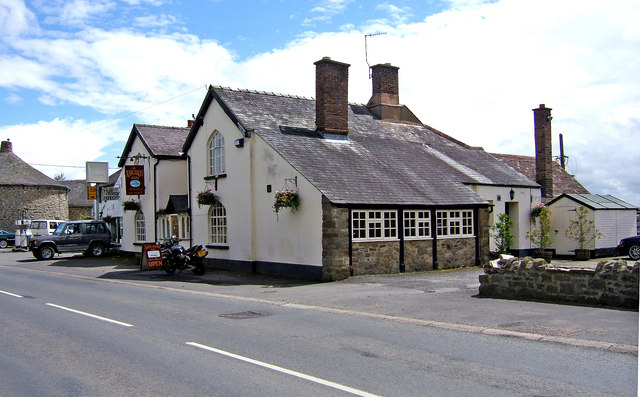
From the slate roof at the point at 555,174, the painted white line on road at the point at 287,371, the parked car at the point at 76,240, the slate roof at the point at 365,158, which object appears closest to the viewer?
the painted white line on road at the point at 287,371

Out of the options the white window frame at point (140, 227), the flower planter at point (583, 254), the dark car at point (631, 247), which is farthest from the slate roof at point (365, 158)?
the white window frame at point (140, 227)

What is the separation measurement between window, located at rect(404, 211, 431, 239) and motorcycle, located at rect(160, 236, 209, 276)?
290 inches

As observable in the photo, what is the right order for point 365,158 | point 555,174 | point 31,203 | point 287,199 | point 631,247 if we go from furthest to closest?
point 31,203 < point 555,174 < point 631,247 < point 365,158 < point 287,199

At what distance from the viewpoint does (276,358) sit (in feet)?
25.2

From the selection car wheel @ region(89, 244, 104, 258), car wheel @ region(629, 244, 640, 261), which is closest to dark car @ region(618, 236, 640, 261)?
car wheel @ region(629, 244, 640, 261)

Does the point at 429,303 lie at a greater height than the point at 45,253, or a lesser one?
lesser

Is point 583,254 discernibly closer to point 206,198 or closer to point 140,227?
point 206,198

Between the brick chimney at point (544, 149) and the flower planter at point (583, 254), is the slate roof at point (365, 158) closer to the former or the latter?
the brick chimney at point (544, 149)

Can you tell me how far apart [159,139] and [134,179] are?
2932 mm

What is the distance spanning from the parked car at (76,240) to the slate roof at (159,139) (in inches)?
156

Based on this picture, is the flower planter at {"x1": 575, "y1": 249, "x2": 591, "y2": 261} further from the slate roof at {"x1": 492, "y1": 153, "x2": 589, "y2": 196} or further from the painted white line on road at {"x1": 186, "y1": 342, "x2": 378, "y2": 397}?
the painted white line on road at {"x1": 186, "y1": 342, "x2": 378, "y2": 397}

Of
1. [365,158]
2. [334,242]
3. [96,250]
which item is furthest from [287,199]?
[96,250]

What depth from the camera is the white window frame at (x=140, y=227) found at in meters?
30.7

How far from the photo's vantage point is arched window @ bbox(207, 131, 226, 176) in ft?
75.9
